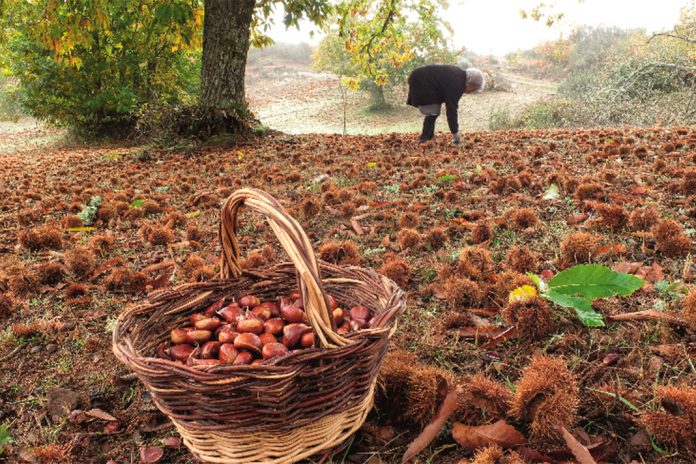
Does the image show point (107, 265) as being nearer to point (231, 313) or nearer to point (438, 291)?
point (231, 313)

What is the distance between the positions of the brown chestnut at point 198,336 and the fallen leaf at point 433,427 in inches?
27.3

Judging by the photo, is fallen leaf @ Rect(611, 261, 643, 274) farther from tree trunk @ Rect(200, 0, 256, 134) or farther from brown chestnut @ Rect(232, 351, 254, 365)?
tree trunk @ Rect(200, 0, 256, 134)

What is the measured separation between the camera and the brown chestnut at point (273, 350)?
1247 millimetres

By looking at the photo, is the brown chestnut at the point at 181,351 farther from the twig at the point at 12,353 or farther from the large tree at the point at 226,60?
the large tree at the point at 226,60

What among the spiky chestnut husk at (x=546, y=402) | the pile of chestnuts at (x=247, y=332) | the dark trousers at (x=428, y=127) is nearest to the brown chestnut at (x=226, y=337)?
the pile of chestnuts at (x=247, y=332)

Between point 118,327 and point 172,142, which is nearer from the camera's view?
point 118,327

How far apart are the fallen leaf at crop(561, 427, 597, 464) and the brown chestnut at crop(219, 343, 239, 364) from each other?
885 millimetres

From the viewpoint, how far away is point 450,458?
1.20 m

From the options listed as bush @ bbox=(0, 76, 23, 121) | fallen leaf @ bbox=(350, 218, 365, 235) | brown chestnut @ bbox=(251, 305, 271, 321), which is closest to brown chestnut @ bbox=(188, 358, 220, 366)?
brown chestnut @ bbox=(251, 305, 271, 321)

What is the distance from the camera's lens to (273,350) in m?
1.26

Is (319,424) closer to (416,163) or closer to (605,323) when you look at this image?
(605,323)

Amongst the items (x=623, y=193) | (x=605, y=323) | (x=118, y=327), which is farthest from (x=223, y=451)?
(x=623, y=193)

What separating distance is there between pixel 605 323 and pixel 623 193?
188 centimetres

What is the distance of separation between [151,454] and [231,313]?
47cm
